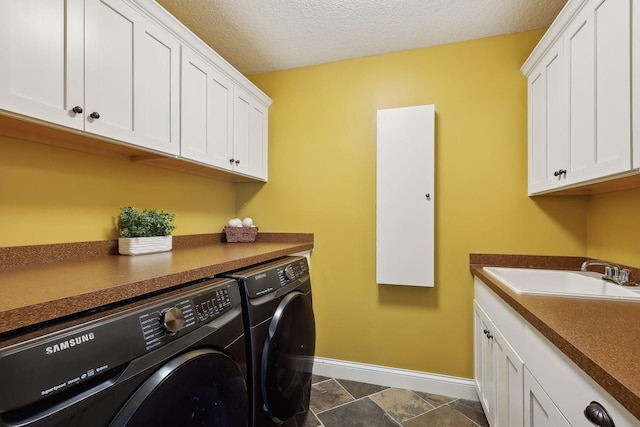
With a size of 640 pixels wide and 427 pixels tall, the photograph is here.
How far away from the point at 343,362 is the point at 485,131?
76.6 inches

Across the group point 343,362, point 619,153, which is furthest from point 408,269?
point 619,153

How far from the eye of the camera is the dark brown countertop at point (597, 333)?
0.57m

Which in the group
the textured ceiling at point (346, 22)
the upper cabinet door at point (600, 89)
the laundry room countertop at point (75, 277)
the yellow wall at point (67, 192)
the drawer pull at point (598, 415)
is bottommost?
the drawer pull at point (598, 415)

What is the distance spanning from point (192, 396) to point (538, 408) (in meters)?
1.08

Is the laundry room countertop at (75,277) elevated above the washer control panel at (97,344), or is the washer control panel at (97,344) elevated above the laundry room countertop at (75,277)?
the laundry room countertop at (75,277)

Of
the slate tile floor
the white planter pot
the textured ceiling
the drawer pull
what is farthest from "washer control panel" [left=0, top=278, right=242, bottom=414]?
the textured ceiling

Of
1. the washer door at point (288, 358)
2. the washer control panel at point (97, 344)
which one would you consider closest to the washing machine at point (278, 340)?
the washer door at point (288, 358)

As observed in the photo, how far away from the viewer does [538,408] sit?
977 mm

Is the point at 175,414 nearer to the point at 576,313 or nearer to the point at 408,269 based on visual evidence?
the point at 576,313

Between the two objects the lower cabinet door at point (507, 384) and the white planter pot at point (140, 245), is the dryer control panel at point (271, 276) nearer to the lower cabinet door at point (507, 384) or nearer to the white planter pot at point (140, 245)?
the white planter pot at point (140, 245)

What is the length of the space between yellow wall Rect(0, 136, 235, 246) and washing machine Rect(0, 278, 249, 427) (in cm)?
79

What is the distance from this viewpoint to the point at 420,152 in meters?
2.03

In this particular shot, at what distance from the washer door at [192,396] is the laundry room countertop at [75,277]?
242mm

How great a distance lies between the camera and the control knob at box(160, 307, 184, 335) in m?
0.82
